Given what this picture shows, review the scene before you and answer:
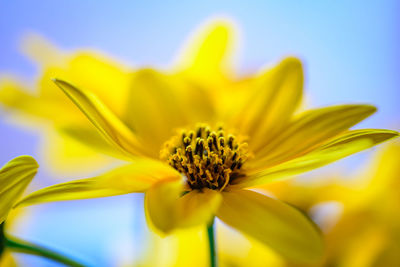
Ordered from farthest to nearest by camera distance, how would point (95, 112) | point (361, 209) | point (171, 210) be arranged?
point (361, 209)
point (95, 112)
point (171, 210)

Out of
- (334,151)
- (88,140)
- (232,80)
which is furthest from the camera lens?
(232,80)

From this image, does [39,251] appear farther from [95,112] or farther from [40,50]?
[40,50]

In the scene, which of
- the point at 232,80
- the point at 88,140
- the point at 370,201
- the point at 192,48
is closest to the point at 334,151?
the point at 370,201

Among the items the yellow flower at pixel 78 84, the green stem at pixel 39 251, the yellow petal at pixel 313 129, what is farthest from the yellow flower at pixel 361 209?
the green stem at pixel 39 251

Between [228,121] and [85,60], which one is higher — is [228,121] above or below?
below

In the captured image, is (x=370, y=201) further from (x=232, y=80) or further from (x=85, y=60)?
(x=85, y=60)

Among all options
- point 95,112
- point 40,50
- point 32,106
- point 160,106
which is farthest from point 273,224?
point 40,50

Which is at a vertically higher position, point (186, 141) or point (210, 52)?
point (210, 52)
